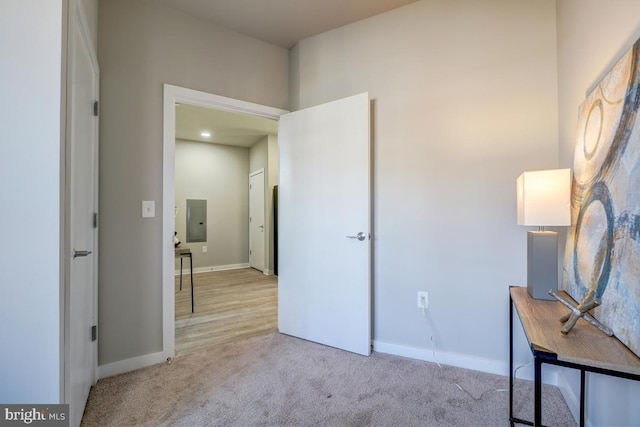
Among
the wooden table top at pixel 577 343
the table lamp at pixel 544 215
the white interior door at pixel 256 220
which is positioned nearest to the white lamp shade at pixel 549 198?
the table lamp at pixel 544 215

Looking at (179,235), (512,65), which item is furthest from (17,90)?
(179,235)

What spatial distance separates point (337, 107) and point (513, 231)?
59.6 inches

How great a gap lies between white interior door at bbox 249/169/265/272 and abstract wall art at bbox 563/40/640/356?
4.80 m

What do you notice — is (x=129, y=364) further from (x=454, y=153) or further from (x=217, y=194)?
(x=217, y=194)

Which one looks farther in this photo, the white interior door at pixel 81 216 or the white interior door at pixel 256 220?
the white interior door at pixel 256 220

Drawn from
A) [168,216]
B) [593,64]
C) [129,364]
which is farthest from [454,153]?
[129,364]

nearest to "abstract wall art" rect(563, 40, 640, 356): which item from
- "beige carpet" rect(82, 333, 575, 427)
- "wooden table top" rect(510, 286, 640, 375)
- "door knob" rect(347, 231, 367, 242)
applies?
"wooden table top" rect(510, 286, 640, 375)

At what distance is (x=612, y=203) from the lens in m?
1.04

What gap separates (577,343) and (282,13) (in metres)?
2.61

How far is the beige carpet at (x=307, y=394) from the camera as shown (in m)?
1.53

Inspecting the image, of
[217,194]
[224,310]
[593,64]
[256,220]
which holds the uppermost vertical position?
[593,64]

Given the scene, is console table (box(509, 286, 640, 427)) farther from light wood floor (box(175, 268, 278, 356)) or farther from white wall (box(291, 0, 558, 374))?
light wood floor (box(175, 268, 278, 356))

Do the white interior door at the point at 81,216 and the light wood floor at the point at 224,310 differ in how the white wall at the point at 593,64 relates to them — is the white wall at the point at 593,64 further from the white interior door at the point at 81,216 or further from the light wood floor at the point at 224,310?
the light wood floor at the point at 224,310

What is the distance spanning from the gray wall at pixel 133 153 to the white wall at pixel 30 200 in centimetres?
95
